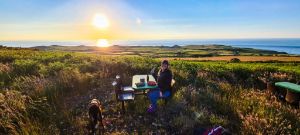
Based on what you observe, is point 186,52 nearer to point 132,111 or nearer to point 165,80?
point 165,80

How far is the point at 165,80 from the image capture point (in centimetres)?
888

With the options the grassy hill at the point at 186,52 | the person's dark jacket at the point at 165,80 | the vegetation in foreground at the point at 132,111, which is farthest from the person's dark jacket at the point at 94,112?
the grassy hill at the point at 186,52

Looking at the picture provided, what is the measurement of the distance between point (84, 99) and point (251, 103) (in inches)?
217

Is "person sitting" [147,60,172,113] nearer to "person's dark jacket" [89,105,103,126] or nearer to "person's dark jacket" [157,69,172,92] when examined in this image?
"person's dark jacket" [157,69,172,92]

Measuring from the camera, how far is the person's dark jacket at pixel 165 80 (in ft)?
29.0

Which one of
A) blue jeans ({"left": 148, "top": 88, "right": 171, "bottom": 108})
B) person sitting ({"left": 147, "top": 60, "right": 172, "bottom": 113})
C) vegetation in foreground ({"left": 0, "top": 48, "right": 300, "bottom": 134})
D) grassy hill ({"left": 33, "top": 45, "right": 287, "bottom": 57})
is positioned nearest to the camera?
vegetation in foreground ({"left": 0, "top": 48, "right": 300, "bottom": 134})

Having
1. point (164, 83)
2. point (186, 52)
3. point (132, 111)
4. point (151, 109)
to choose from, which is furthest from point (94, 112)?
point (186, 52)

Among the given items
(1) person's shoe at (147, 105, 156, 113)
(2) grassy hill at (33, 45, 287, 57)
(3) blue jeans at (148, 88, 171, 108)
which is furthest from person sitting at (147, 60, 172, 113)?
(2) grassy hill at (33, 45, 287, 57)

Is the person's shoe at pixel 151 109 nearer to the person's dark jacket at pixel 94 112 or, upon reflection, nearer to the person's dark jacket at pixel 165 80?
the person's dark jacket at pixel 165 80

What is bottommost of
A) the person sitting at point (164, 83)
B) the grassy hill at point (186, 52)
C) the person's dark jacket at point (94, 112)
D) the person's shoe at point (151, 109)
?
the grassy hill at point (186, 52)

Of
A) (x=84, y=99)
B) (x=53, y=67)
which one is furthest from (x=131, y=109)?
(x=53, y=67)

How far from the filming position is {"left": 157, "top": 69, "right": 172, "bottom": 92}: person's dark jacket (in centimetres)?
885

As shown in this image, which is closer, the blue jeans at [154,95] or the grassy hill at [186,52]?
the blue jeans at [154,95]

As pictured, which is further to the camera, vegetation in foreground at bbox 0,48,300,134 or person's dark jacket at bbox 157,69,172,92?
person's dark jacket at bbox 157,69,172,92
